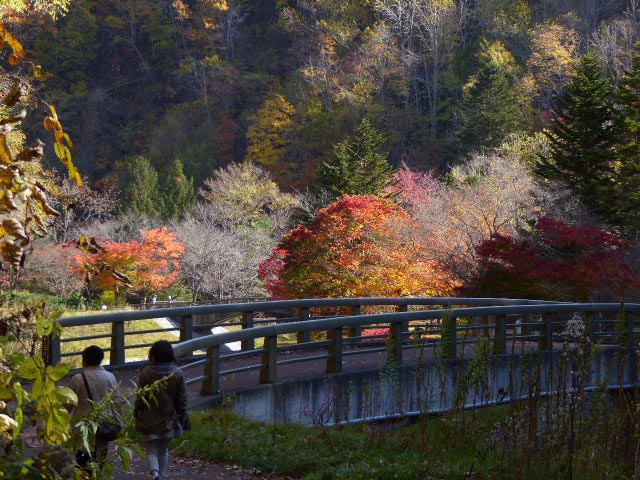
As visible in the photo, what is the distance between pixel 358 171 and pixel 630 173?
19.0 metres

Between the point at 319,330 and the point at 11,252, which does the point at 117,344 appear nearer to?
the point at 319,330

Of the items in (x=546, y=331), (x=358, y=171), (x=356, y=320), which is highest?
(x=358, y=171)

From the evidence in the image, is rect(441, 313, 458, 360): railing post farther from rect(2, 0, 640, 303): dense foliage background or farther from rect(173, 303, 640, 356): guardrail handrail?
rect(2, 0, 640, 303): dense foliage background

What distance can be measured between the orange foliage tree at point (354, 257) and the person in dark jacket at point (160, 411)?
968 inches

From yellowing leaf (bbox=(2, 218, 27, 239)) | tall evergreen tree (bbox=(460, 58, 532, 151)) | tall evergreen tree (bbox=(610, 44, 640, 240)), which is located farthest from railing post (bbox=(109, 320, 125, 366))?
tall evergreen tree (bbox=(460, 58, 532, 151))

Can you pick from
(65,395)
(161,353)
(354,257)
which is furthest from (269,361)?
(354,257)

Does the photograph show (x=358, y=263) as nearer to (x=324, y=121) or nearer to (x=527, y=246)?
(x=527, y=246)

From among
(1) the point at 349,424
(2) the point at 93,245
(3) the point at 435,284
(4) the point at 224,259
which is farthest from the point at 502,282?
(4) the point at 224,259

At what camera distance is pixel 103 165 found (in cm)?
8188

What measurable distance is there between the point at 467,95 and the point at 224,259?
2113cm

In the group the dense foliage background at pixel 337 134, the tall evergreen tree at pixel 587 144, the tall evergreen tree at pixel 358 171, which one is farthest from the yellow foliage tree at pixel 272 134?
the tall evergreen tree at pixel 587 144

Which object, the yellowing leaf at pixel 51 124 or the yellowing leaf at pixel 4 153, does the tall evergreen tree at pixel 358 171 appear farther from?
the yellowing leaf at pixel 4 153

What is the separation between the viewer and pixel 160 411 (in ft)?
23.5

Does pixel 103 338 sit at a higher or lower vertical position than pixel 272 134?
lower
